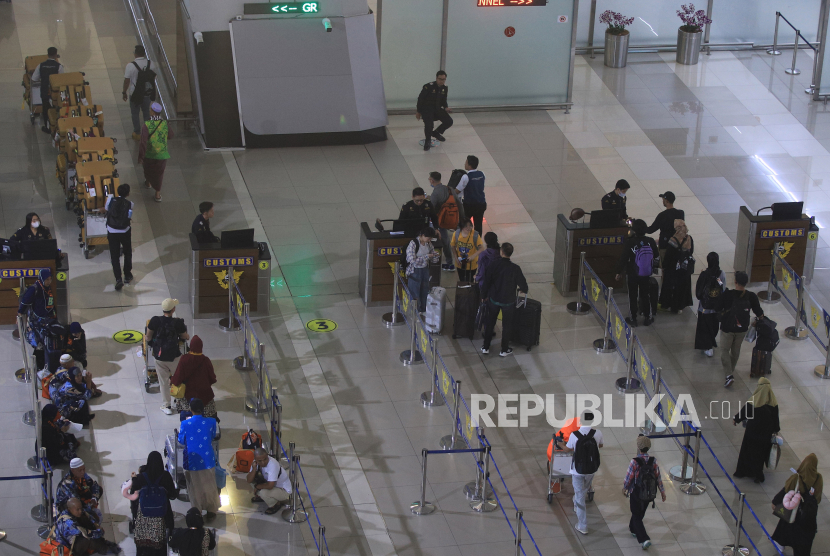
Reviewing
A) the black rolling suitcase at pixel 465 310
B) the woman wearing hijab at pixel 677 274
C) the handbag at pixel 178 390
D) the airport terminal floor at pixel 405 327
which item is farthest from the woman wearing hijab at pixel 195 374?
the woman wearing hijab at pixel 677 274

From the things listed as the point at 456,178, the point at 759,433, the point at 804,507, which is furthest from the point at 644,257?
the point at 804,507

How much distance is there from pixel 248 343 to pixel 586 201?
7.82 metres

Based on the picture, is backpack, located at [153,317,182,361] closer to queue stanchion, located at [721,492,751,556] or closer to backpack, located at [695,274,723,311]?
queue stanchion, located at [721,492,751,556]

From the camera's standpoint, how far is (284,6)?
899 inches

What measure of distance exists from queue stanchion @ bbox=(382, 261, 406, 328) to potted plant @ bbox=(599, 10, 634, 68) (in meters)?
12.0

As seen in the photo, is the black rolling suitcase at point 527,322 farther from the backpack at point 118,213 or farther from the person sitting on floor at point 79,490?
the person sitting on floor at point 79,490

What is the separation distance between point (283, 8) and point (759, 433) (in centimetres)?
1263

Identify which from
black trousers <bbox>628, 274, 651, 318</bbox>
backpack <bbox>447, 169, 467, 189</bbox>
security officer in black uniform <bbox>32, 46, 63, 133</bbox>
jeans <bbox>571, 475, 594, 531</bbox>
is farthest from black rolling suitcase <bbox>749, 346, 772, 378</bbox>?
security officer in black uniform <bbox>32, 46, 63, 133</bbox>

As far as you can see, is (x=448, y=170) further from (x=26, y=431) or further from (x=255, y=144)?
(x=26, y=431)

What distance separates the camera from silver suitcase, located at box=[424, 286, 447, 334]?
667 inches

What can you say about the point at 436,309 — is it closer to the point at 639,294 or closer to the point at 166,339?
the point at 639,294

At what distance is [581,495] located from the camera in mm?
13453

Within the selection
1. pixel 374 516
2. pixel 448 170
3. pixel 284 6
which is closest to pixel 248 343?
pixel 374 516

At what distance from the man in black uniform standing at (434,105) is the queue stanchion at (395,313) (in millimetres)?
5823
